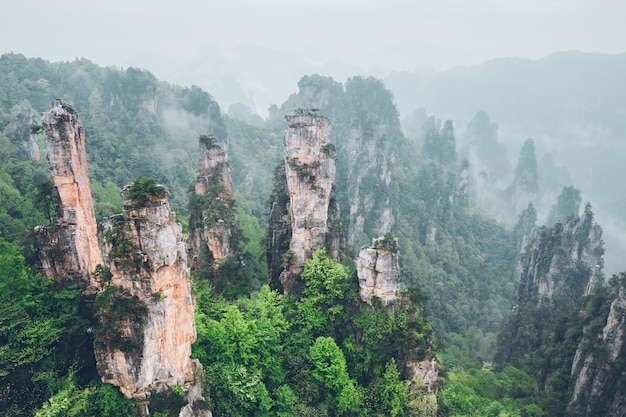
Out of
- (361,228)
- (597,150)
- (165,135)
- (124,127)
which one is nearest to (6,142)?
(124,127)

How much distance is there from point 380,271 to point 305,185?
7452mm

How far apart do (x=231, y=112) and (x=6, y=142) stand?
3564 inches

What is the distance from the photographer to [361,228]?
69250 millimetres

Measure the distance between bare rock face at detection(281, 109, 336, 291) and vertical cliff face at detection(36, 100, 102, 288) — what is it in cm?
1151

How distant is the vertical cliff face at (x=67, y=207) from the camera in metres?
19.4

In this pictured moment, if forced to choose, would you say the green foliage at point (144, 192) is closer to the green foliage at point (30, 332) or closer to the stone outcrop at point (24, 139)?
the green foliage at point (30, 332)

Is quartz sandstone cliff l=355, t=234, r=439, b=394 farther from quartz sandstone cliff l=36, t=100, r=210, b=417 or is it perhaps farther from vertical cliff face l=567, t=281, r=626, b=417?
vertical cliff face l=567, t=281, r=626, b=417

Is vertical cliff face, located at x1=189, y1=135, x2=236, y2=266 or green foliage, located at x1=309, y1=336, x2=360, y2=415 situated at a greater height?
vertical cliff face, located at x1=189, y1=135, x2=236, y2=266

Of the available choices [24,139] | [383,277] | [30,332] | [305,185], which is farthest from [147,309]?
[24,139]

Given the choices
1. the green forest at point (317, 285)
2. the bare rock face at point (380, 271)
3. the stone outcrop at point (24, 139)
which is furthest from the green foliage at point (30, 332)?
the stone outcrop at point (24, 139)


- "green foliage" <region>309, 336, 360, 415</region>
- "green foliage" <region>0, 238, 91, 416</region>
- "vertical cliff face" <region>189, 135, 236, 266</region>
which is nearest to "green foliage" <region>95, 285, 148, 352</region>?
"green foliage" <region>0, 238, 91, 416</region>

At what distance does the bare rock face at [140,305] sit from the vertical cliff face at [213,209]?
11.8 meters

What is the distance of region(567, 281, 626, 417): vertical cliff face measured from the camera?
84.6 feet

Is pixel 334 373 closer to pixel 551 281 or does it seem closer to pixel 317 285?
pixel 317 285
